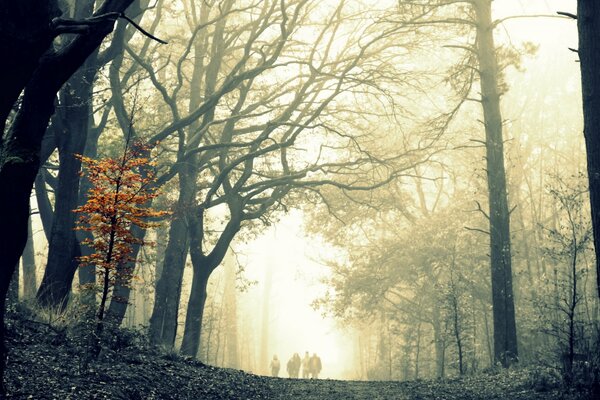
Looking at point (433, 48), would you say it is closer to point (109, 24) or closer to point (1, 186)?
point (109, 24)

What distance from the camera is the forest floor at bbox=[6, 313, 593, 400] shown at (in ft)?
19.1

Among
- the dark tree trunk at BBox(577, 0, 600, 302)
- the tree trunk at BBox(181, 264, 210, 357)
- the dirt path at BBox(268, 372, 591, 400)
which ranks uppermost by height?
the dark tree trunk at BBox(577, 0, 600, 302)

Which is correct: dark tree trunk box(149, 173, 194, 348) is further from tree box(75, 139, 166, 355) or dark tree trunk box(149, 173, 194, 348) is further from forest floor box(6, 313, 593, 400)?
tree box(75, 139, 166, 355)

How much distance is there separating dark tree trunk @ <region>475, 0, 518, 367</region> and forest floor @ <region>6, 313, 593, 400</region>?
7.89 feet

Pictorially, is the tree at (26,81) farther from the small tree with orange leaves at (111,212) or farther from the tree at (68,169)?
the tree at (68,169)

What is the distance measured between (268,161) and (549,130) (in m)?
17.3

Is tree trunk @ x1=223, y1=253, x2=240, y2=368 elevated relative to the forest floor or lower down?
elevated

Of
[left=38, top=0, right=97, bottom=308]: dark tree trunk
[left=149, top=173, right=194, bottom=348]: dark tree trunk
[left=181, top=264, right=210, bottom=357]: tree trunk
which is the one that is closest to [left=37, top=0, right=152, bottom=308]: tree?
[left=38, top=0, right=97, bottom=308]: dark tree trunk

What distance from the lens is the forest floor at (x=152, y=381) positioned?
583 centimetres

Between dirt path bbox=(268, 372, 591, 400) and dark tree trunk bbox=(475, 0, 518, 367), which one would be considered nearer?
dirt path bbox=(268, 372, 591, 400)

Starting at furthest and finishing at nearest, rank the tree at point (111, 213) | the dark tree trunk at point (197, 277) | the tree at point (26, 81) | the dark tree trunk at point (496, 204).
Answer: the dark tree trunk at point (197, 277)
the dark tree trunk at point (496, 204)
the tree at point (111, 213)
the tree at point (26, 81)

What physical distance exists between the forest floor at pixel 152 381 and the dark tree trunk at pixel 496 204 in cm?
240

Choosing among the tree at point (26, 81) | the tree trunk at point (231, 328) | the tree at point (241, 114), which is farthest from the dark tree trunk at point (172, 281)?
the tree trunk at point (231, 328)

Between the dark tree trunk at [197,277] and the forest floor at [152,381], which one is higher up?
the dark tree trunk at [197,277]
